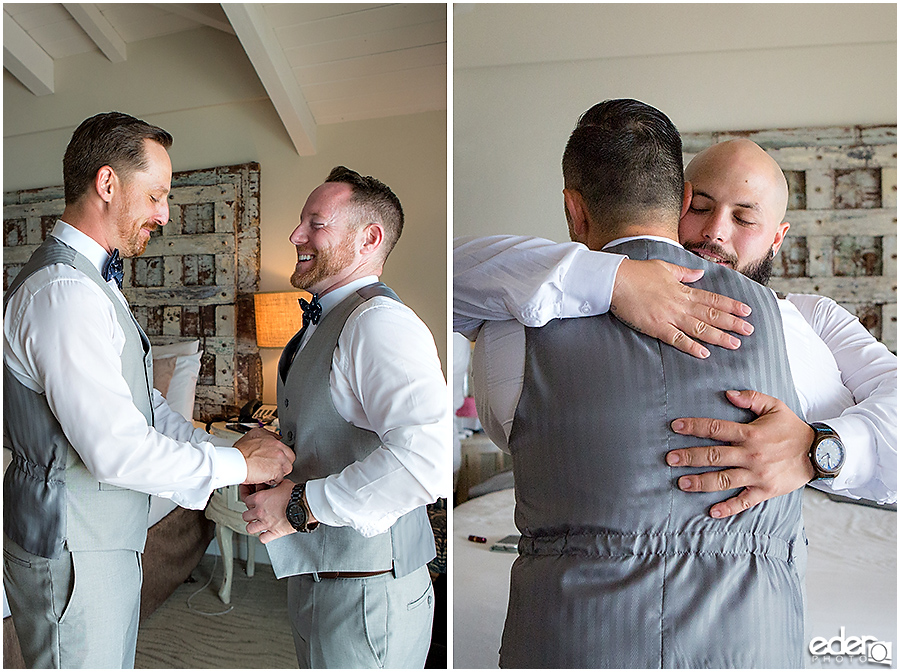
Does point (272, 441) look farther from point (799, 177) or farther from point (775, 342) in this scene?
point (799, 177)

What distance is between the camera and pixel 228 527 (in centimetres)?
155

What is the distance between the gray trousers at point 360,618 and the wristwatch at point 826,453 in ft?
2.23

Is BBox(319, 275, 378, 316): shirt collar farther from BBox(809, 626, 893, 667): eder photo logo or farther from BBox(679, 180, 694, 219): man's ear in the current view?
BBox(809, 626, 893, 667): eder photo logo

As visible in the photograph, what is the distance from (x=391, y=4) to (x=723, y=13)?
66 cm

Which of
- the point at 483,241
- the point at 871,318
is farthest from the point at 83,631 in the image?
the point at 871,318

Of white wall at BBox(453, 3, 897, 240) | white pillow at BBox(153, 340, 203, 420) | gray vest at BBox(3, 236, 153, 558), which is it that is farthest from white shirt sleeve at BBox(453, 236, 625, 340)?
white pillow at BBox(153, 340, 203, 420)

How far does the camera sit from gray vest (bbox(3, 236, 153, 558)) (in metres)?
0.98

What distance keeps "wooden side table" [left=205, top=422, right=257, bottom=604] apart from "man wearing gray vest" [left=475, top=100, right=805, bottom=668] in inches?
38.0

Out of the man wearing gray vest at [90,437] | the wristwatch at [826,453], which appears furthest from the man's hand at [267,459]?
the wristwatch at [826,453]

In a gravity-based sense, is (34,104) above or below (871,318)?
above

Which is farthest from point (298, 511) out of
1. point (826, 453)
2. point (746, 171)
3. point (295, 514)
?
point (746, 171)

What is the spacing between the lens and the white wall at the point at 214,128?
4.09ft

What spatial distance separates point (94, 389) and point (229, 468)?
0.24 metres

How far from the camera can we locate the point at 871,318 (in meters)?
1.08
